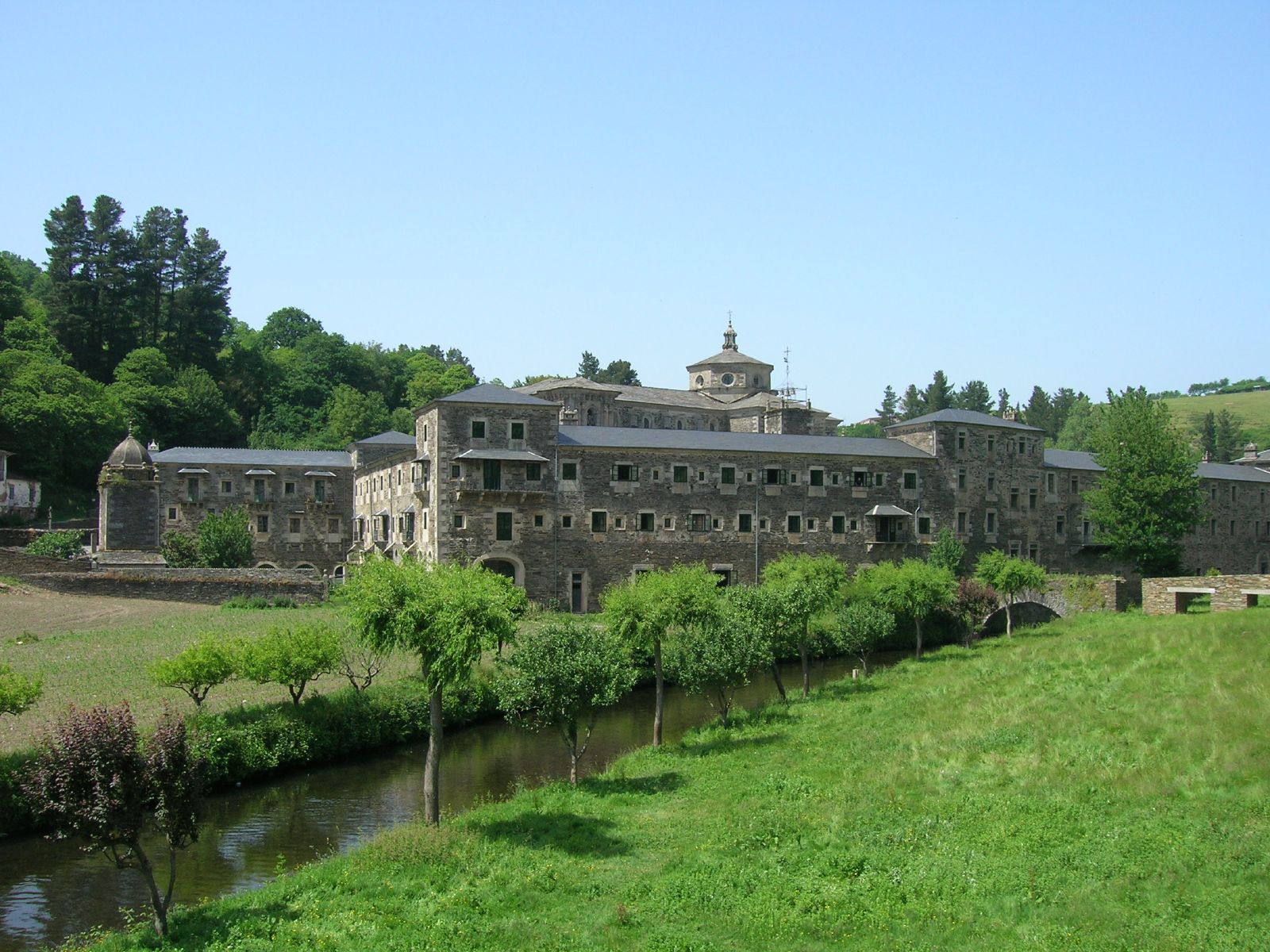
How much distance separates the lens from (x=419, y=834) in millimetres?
19500

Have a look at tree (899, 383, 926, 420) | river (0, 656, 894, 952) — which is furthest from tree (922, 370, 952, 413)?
river (0, 656, 894, 952)

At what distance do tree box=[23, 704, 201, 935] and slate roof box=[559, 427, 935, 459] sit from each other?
36.6 meters

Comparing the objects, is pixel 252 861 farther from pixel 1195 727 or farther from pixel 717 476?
pixel 717 476

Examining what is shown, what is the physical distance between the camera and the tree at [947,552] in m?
55.8

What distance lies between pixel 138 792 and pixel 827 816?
1166cm

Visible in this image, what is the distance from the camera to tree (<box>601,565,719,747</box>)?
30109mm

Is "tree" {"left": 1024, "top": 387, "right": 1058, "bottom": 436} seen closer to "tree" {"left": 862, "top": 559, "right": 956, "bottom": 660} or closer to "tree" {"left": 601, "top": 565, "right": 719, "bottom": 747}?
"tree" {"left": 862, "top": 559, "right": 956, "bottom": 660}

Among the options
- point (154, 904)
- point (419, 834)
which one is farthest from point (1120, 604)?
point (154, 904)

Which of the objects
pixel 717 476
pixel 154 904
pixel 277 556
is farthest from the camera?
pixel 277 556

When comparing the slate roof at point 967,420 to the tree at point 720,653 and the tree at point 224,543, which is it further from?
the tree at point 224,543

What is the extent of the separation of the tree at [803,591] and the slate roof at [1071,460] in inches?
931

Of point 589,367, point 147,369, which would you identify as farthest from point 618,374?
point 147,369

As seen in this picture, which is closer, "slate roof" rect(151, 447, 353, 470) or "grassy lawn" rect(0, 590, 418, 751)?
"grassy lawn" rect(0, 590, 418, 751)

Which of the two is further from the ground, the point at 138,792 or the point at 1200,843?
the point at 138,792
